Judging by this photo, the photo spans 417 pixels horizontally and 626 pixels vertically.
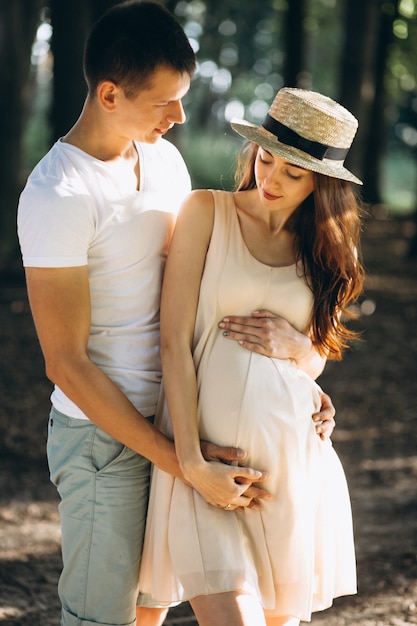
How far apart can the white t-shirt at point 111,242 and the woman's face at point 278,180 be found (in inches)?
12.5

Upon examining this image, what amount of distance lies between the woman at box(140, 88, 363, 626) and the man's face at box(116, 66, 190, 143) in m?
0.28

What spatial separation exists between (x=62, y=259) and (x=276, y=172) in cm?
80

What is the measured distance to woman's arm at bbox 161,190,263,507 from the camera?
9.18 ft

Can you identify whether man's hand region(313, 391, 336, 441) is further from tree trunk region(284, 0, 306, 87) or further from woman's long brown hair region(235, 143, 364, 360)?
tree trunk region(284, 0, 306, 87)

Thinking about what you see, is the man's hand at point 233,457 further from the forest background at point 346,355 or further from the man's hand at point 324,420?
the forest background at point 346,355

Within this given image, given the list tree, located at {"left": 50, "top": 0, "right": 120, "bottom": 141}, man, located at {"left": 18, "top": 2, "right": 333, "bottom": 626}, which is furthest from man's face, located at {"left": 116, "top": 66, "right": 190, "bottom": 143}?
tree, located at {"left": 50, "top": 0, "right": 120, "bottom": 141}

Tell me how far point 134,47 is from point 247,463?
141cm

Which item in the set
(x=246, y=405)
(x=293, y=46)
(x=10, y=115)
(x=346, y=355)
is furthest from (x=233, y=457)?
(x=293, y=46)

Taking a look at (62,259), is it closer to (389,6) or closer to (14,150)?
(14,150)

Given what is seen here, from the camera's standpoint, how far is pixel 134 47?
285 cm

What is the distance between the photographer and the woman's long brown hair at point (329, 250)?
3.05 metres

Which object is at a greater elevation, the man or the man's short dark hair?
the man's short dark hair

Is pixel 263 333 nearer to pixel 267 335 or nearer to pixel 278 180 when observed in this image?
pixel 267 335

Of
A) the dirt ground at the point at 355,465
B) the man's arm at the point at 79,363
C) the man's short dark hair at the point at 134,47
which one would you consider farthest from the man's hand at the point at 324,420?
the dirt ground at the point at 355,465
